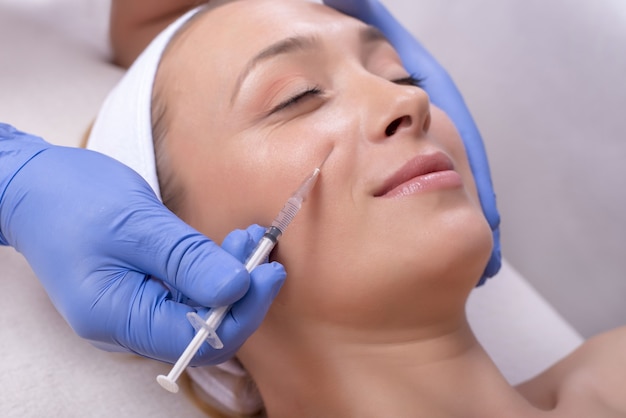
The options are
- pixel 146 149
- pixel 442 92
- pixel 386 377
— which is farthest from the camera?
pixel 442 92

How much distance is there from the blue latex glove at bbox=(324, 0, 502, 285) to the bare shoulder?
242 mm

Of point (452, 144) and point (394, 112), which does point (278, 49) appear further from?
point (452, 144)

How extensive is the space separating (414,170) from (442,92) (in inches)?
23.9

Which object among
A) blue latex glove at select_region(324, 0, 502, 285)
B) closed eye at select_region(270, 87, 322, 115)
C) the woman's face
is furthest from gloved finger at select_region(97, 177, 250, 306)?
blue latex glove at select_region(324, 0, 502, 285)

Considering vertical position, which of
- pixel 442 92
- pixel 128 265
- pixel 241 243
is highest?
pixel 442 92

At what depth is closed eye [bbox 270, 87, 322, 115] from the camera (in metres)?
1.11

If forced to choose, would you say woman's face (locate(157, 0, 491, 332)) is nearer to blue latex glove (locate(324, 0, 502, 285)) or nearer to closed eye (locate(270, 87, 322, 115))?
closed eye (locate(270, 87, 322, 115))

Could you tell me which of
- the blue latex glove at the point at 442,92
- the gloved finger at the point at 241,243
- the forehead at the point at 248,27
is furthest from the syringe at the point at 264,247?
the blue latex glove at the point at 442,92

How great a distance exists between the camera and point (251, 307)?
973 mm

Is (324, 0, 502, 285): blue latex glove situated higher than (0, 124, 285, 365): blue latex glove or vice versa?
(324, 0, 502, 285): blue latex glove

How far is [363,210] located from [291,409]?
392mm

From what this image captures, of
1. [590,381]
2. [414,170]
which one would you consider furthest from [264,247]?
[590,381]

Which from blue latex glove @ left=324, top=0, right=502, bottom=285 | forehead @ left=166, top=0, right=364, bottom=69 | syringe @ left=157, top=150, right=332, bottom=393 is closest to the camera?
syringe @ left=157, top=150, right=332, bottom=393

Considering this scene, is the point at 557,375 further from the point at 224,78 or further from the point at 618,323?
the point at 224,78
